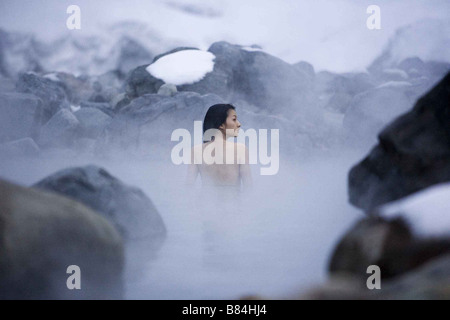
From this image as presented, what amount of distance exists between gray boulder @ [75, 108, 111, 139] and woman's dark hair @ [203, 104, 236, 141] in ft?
3.64

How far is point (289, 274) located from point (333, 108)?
2.01 metres

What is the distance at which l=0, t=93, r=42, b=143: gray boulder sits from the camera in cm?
281

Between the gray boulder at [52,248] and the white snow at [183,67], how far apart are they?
7.70 ft

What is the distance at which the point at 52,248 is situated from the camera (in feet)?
4.82

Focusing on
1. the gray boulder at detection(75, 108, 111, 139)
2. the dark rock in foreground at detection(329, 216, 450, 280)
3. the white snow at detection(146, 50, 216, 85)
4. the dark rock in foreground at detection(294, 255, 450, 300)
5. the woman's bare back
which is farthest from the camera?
the white snow at detection(146, 50, 216, 85)

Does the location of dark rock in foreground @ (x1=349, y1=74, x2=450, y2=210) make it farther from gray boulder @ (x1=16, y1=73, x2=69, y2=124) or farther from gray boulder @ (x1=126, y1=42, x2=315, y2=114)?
gray boulder @ (x1=16, y1=73, x2=69, y2=124)

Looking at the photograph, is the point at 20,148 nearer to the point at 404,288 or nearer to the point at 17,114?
the point at 17,114

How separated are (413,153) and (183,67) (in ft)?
8.89

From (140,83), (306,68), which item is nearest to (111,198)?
(306,68)

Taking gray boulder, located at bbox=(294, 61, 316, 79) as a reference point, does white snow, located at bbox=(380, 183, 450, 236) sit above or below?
below

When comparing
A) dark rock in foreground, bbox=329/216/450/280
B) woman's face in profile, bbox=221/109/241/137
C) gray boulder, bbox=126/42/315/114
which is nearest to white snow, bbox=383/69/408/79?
gray boulder, bbox=126/42/315/114

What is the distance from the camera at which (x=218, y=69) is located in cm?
374
